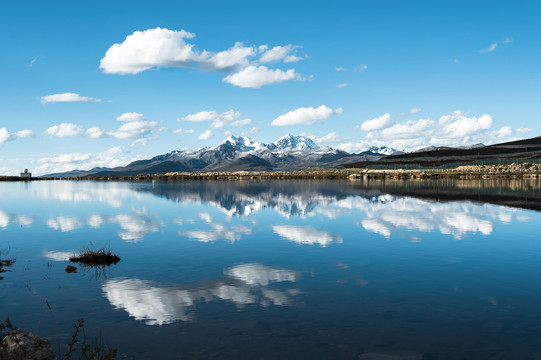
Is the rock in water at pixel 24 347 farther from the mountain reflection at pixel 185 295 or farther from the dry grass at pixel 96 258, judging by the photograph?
the dry grass at pixel 96 258

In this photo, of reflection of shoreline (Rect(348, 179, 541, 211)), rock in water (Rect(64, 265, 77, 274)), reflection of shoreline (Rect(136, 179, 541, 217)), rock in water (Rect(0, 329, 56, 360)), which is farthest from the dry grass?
reflection of shoreline (Rect(348, 179, 541, 211))

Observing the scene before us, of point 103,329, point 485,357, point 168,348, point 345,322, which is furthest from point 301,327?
point 103,329

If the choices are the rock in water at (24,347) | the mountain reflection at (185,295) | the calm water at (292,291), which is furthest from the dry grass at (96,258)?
the rock in water at (24,347)

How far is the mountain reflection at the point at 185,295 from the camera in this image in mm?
14617

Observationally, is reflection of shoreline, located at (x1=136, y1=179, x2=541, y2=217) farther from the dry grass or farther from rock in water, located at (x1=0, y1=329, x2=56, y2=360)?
rock in water, located at (x1=0, y1=329, x2=56, y2=360)

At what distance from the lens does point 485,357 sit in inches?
430

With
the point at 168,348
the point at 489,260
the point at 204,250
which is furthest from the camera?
the point at 204,250

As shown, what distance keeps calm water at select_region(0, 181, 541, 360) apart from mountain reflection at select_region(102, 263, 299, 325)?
0.07m

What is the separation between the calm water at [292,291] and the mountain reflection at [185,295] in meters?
0.07

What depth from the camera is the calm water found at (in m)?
11.9

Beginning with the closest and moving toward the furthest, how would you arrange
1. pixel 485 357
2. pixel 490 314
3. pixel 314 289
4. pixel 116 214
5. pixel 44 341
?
1. pixel 44 341
2. pixel 485 357
3. pixel 490 314
4. pixel 314 289
5. pixel 116 214

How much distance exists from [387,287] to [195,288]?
26.6ft

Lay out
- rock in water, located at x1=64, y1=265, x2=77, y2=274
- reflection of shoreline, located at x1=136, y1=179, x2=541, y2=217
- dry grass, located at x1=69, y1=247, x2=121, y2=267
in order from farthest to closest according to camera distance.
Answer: reflection of shoreline, located at x1=136, y1=179, x2=541, y2=217
dry grass, located at x1=69, y1=247, x2=121, y2=267
rock in water, located at x1=64, y1=265, x2=77, y2=274

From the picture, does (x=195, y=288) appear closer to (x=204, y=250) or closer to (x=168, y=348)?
(x=168, y=348)
